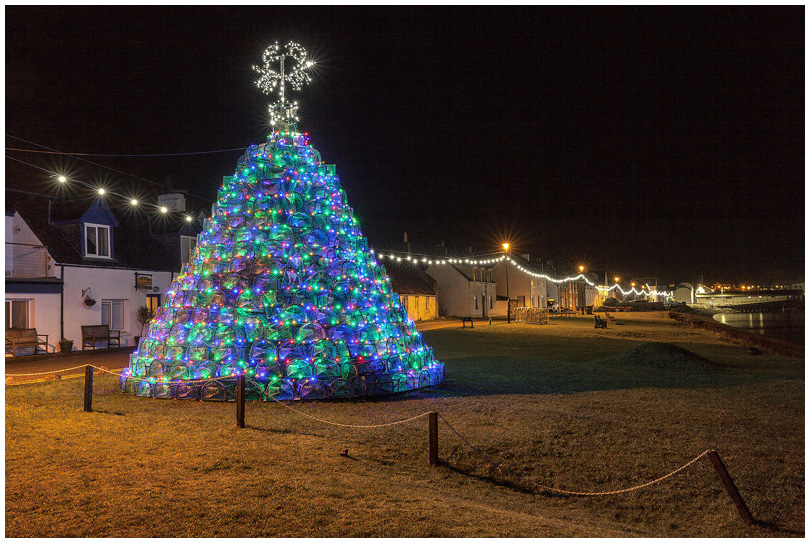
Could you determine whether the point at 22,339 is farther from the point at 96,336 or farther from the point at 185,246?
the point at 185,246

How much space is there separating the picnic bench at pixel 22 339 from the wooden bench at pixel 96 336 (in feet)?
5.49

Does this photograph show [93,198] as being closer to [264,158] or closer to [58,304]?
[58,304]

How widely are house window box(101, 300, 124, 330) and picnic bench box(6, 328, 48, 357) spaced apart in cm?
349

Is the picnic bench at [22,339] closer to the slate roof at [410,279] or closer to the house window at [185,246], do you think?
the house window at [185,246]

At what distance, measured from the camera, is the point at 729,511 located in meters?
5.88

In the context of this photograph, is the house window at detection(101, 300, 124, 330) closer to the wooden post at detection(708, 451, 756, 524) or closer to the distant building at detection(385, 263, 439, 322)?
the distant building at detection(385, 263, 439, 322)

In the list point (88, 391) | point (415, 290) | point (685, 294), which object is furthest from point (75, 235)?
point (685, 294)

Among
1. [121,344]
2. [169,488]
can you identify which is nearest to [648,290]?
[121,344]

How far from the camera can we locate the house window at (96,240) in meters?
24.1

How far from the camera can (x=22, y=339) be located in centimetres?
2038

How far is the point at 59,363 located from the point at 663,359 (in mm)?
19822

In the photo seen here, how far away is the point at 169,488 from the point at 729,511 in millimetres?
6092

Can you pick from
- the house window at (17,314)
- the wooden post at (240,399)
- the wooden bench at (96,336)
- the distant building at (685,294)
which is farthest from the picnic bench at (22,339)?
the distant building at (685,294)

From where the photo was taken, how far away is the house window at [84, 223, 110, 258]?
948 inches
